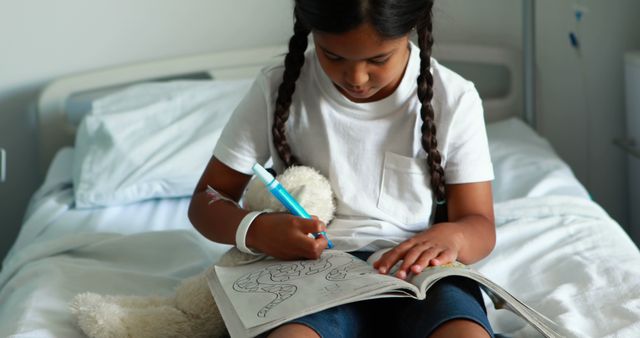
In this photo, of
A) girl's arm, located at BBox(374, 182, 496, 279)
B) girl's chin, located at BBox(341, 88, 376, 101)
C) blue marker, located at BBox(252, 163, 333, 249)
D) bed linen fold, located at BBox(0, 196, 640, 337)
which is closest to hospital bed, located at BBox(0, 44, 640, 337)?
bed linen fold, located at BBox(0, 196, 640, 337)

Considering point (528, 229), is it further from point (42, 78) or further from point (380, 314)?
point (42, 78)

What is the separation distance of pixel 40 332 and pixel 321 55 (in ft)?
1.80

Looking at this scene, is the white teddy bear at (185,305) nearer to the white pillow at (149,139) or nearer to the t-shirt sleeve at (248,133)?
the t-shirt sleeve at (248,133)

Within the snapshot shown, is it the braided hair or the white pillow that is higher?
the braided hair

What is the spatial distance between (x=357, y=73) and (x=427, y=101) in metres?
0.15

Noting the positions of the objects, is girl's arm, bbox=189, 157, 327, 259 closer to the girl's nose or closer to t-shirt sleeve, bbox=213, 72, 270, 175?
t-shirt sleeve, bbox=213, 72, 270, 175

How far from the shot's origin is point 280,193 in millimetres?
1131

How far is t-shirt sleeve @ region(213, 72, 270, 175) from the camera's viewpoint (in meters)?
1.29

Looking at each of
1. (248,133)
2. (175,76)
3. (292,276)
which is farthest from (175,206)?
(292,276)

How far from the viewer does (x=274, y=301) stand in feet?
3.32

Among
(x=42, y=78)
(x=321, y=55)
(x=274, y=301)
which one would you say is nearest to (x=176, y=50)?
(x=42, y=78)

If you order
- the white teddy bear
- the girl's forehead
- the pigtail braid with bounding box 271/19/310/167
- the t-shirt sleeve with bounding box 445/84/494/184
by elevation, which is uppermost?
the girl's forehead

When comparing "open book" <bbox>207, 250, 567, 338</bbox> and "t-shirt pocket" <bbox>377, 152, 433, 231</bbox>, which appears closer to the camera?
"open book" <bbox>207, 250, 567, 338</bbox>

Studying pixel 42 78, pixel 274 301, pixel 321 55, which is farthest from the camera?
pixel 42 78
